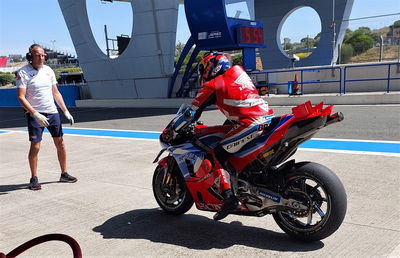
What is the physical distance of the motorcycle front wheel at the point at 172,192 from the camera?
4.20 meters

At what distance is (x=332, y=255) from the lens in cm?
321

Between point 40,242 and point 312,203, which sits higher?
point 40,242

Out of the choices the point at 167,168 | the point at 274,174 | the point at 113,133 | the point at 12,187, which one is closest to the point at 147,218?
the point at 167,168

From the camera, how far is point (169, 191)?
4320 millimetres

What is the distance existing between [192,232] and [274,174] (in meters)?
1.12

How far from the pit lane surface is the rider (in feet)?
1.65

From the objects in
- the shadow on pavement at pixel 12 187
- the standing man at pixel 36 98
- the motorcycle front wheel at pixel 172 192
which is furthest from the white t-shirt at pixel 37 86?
the motorcycle front wheel at pixel 172 192

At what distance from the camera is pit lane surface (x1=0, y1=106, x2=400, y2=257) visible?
11.4 feet

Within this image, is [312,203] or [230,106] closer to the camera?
[312,203]

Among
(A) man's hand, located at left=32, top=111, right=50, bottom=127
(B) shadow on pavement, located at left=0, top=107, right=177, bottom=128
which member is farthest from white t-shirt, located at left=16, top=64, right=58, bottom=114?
(B) shadow on pavement, located at left=0, top=107, right=177, bottom=128

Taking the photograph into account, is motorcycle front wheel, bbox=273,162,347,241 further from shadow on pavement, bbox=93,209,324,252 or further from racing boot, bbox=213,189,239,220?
racing boot, bbox=213,189,239,220

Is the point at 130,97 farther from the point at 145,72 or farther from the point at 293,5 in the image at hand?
the point at 293,5

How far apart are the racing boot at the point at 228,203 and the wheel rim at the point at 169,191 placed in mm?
744

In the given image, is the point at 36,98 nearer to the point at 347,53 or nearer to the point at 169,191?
the point at 169,191
